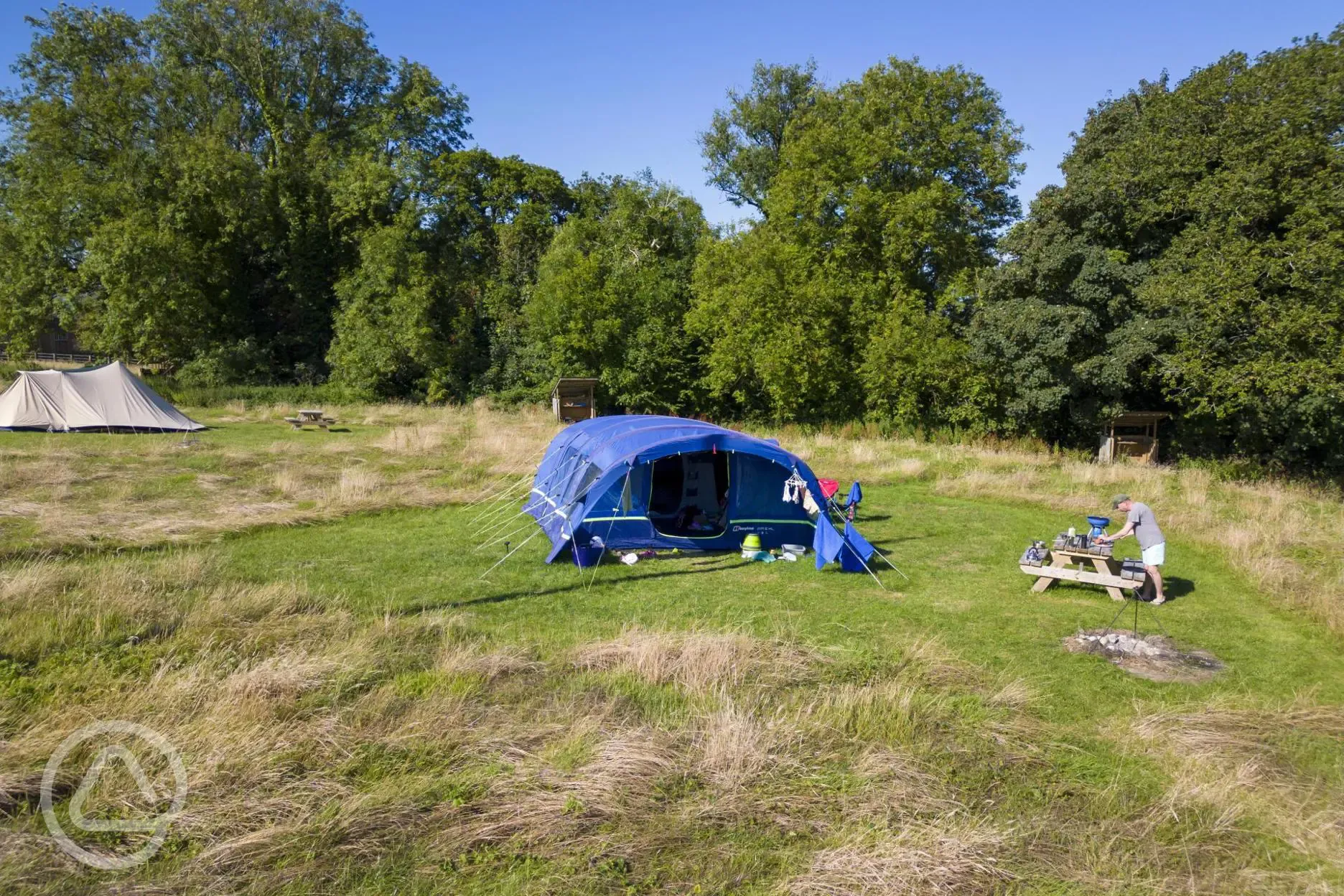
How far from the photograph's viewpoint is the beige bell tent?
2055 centimetres

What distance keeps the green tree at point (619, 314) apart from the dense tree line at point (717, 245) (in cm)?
14

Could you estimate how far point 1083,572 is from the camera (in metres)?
9.05

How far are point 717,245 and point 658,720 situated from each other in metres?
24.3

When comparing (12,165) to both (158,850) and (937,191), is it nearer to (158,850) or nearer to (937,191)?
(937,191)

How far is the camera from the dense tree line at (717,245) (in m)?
17.9

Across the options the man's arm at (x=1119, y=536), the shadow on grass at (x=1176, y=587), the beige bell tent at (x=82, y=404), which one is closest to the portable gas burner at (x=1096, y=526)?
the man's arm at (x=1119, y=536)

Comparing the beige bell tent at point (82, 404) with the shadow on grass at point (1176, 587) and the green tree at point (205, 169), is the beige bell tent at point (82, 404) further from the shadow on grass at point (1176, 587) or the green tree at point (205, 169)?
the shadow on grass at point (1176, 587)

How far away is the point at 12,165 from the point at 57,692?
37.1m

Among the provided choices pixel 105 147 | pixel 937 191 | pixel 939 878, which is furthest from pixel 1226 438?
pixel 105 147

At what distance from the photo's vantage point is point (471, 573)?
922 cm

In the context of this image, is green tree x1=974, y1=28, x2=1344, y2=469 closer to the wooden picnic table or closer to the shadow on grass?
the shadow on grass

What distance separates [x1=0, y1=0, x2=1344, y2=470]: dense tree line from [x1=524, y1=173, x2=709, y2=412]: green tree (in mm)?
135

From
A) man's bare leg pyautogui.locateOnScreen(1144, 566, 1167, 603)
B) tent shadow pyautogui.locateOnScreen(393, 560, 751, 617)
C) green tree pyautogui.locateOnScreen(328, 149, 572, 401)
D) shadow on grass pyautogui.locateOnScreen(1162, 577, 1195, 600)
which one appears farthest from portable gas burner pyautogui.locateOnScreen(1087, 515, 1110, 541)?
green tree pyautogui.locateOnScreen(328, 149, 572, 401)

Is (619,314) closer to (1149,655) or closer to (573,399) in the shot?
(573,399)
